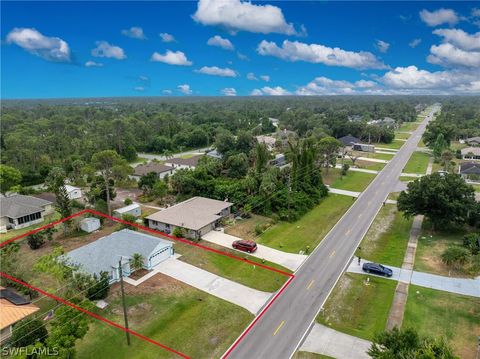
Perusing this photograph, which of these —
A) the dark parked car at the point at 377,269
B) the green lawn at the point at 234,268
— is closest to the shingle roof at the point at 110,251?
the green lawn at the point at 234,268

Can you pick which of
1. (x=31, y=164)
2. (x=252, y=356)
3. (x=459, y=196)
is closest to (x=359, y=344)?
(x=252, y=356)

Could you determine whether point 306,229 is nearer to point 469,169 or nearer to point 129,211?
point 129,211

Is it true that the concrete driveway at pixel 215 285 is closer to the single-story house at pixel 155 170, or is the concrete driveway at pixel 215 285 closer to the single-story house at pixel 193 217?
the single-story house at pixel 193 217

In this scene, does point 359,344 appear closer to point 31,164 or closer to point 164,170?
point 164,170

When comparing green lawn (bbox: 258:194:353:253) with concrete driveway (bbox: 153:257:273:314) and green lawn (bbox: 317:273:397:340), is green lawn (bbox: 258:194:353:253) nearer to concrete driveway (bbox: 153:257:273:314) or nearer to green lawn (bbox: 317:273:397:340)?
green lawn (bbox: 317:273:397:340)

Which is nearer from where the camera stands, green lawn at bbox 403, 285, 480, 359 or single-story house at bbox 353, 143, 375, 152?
green lawn at bbox 403, 285, 480, 359

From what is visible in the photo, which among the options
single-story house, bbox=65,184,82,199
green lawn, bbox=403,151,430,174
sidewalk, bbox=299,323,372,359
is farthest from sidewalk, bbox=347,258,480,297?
green lawn, bbox=403,151,430,174
